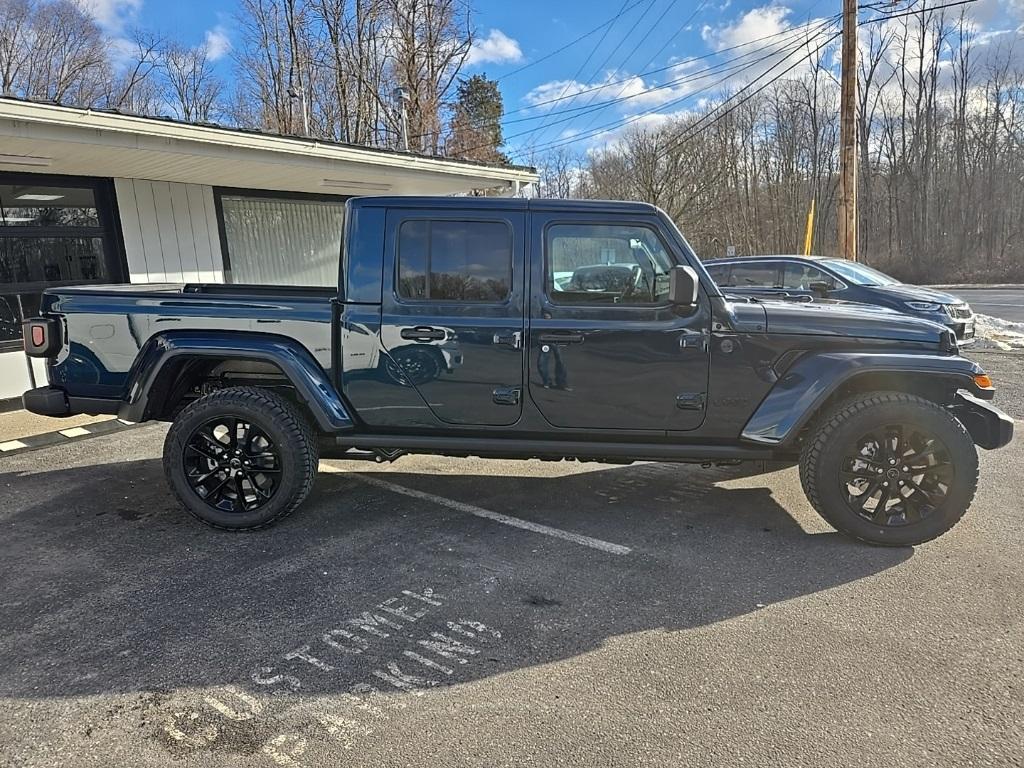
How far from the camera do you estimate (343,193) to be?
1059cm

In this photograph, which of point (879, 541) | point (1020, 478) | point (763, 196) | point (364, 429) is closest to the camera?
point (879, 541)

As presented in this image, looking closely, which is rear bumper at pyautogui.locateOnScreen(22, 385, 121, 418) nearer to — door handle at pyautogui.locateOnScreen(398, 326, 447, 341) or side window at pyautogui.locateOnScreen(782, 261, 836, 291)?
door handle at pyautogui.locateOnScreen(398, 326, 447, 341)

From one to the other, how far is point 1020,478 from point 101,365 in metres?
6.26

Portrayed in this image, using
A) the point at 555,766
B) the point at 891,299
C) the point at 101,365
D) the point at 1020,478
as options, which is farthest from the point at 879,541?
the point at 891,299

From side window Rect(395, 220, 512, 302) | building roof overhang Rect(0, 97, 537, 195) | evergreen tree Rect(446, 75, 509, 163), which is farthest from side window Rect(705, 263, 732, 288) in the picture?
evergreen tree Rect(446, 75, 509, 163)

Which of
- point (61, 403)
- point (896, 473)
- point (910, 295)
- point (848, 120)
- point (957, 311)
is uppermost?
point (848, 120)

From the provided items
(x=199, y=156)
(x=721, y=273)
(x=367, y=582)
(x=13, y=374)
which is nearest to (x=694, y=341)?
(x=367, y=582)

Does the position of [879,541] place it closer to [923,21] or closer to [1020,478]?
[1020,478]

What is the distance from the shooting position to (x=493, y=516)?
4.02m

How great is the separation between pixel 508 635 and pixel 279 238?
910 centimetres

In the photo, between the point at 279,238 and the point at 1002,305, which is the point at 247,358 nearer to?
the point at 279,238

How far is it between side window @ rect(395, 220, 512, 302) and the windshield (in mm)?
7158

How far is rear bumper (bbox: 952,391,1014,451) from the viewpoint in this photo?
3545mm

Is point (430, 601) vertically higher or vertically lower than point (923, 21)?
lower
